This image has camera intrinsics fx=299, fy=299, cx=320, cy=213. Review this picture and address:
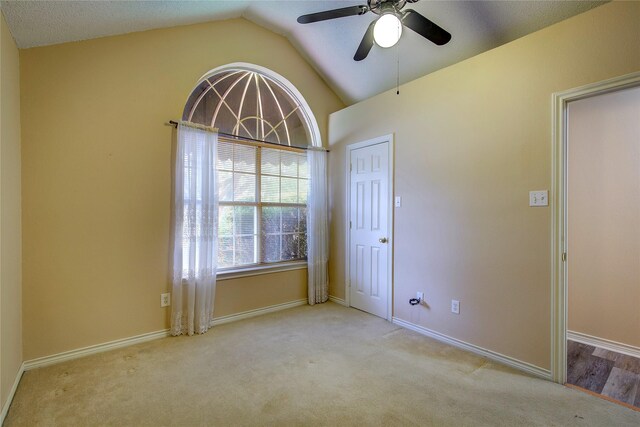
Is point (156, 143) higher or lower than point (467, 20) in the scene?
lower

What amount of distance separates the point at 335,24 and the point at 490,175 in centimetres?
223

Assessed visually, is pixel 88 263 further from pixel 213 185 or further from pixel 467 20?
pixel 467 20

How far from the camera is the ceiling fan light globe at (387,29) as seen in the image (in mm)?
1856

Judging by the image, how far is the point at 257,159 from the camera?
3.50 metres

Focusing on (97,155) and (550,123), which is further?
(97,155)

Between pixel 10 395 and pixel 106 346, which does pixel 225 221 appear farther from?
pixel 10 395

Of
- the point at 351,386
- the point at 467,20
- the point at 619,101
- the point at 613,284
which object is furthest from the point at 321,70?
the point at 613,284

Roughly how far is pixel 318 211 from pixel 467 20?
2.41 meters

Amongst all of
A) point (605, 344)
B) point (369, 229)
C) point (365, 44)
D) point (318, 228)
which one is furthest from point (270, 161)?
point (605, 344)

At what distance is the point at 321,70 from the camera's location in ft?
12.6

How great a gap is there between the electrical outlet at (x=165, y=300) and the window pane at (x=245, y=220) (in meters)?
0.91

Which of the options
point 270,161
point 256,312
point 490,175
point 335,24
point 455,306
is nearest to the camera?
point 490,175

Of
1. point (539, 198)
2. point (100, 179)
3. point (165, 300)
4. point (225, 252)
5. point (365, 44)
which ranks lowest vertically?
point (165, 300)

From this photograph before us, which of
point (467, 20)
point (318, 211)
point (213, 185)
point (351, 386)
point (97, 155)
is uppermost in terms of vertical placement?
point (467, 20)
